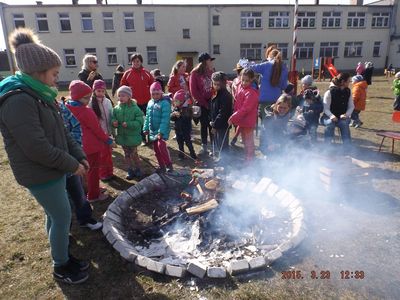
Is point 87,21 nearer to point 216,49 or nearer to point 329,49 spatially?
point 216,49

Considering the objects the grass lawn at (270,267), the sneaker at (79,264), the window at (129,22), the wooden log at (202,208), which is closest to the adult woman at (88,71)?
the grass lawn at (270,267)

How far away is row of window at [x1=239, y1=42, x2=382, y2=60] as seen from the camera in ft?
101

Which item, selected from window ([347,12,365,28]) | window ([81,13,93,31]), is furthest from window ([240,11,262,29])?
window ([81,13,93,31])

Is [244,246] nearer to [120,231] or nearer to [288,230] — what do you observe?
[288,230]

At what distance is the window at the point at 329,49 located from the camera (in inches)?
1261

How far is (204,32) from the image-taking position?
29047mm

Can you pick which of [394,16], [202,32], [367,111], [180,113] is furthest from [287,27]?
[180,113]

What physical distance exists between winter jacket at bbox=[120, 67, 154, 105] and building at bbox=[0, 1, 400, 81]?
21.5 metres

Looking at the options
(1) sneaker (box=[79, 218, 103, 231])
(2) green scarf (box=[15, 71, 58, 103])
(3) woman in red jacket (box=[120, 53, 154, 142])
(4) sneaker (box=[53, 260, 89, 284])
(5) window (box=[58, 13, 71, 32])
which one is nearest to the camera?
(2) green scarf (box=[15, 71, 58, 103])

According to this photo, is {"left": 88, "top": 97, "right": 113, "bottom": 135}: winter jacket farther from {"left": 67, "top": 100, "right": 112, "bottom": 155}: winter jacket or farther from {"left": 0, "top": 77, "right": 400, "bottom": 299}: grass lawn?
{"left": 0, "top": 77, "right": 400, "bottom": 299}: grass lawn

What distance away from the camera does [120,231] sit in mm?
3828

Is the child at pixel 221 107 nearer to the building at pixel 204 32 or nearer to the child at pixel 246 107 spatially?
the child at pixel 246 107

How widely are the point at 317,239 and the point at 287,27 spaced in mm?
31353

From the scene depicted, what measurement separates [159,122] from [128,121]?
552 mm
